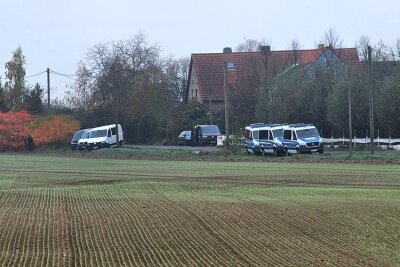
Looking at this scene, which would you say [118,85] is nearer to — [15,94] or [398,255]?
[15,94]

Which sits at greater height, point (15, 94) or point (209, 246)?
point (15, 94)

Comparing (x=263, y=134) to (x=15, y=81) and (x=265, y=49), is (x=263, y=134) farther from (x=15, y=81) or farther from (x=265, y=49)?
(x=15, y=81)

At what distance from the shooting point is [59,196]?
24578 mm

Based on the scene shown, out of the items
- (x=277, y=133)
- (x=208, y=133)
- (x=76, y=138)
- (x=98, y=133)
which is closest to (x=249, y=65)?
(x=208, y=133)

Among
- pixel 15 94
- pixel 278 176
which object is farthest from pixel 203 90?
pixel 278 176

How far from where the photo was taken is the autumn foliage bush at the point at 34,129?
79125 mm

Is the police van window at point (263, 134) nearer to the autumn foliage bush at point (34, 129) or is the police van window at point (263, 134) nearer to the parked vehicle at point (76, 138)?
the parked vehicle at point (76, 138)

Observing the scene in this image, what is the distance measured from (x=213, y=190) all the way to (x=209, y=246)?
12.6 metres

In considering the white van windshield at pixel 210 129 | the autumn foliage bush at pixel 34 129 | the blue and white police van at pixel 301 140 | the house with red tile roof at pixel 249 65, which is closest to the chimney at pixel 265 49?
the house with red tile roof at pixel 249 65

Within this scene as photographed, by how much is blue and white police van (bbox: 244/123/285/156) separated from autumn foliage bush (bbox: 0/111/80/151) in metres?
28.4

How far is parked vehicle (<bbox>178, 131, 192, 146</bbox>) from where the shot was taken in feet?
246

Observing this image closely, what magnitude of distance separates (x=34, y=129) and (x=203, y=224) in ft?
213

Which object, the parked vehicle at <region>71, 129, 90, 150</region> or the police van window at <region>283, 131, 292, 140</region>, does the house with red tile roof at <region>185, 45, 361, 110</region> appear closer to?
the parked vehicle at <region>71, 129, 90, 150</region>

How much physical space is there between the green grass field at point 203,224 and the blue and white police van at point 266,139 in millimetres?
25330
